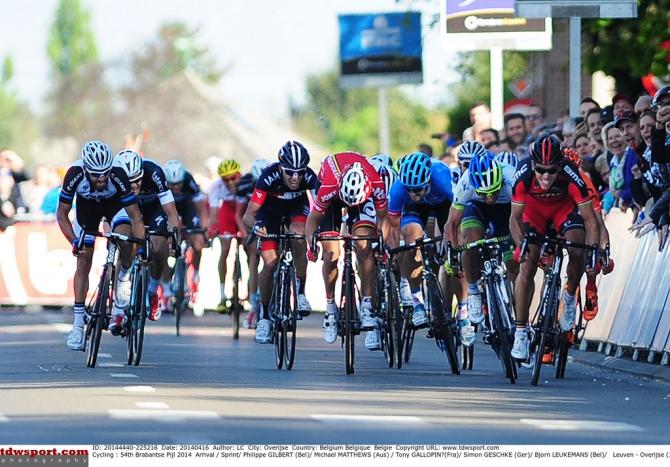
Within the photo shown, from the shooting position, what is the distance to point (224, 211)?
2533cm

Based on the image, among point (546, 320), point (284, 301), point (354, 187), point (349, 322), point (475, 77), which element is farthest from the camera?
point (475, 77)

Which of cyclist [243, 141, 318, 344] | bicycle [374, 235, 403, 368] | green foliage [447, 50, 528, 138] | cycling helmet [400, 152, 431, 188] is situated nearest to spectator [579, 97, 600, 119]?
cyclist [243, 141, 318, 344]

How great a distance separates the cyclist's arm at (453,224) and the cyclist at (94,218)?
2.63 m

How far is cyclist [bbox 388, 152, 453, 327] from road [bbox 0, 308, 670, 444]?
761mm

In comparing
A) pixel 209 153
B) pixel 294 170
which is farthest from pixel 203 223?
pixel 209 153

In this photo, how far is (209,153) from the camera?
118 m

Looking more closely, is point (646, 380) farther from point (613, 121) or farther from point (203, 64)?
point (203, 64)

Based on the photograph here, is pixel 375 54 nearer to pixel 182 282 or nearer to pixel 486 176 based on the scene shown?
pixel 182 282

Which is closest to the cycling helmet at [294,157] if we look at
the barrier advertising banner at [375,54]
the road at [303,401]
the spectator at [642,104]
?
the road at [303,401]

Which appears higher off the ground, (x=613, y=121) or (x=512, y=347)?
(x=613, y=121)

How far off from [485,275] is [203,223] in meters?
8.91

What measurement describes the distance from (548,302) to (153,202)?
5310mm

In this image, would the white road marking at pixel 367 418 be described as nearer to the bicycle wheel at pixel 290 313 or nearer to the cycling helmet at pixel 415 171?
the bicycle wheel at pixel 290 313

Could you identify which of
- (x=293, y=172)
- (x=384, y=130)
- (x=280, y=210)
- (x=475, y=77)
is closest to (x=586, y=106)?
(x=280, y=210)
